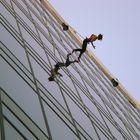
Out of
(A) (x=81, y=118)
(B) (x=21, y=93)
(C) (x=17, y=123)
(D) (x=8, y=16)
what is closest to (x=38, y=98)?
(B) (x=21, y=93)

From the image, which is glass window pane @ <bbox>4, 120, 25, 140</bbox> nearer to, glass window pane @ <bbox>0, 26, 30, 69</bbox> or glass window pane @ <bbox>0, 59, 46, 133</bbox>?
glass window pane @ <bbox>0, 59, 46, 133</bbox>

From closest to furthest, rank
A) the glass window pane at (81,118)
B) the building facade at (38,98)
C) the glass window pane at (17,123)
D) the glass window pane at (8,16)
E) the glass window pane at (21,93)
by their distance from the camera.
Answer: the glass window pane at (17,123) → the building facade at (38,98) → the glass window pane at (21,93) → the glass window pane at (81,118) → the glass window pane at (8,16)

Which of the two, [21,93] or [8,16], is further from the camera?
[8,16]

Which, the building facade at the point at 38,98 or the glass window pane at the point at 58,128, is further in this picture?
the glass window pane at the point at 58,128

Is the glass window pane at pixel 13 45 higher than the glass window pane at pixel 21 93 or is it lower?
higher

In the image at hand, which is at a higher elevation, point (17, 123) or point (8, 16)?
point (8, 16)

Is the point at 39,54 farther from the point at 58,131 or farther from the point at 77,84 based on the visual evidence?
the point at 58,131

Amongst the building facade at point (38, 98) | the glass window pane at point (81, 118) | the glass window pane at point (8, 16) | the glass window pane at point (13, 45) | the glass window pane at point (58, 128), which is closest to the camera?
the building facade at point (38, 98)

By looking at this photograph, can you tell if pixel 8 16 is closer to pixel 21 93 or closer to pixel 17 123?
pixel 21 93

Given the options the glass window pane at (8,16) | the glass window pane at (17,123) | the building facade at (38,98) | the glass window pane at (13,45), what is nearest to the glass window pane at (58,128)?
the building facade at (38,98)

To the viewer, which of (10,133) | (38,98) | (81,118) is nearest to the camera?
(10,133)

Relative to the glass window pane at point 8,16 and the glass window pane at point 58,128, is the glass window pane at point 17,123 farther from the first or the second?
the glass window pane at point 8,16

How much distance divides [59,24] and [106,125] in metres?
14.6

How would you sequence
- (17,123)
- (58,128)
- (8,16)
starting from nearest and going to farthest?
(17,123) < (58,128) < (8,16)
